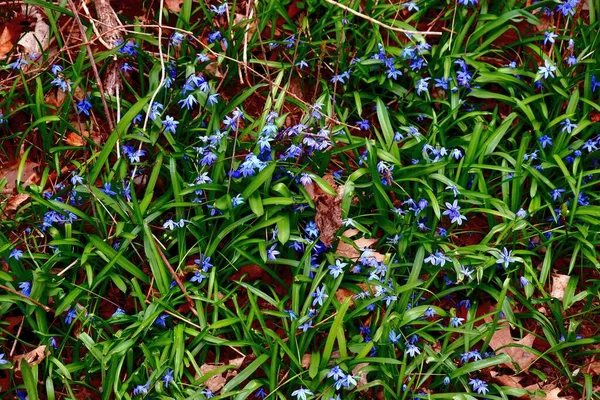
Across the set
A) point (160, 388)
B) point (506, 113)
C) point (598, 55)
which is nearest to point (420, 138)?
point (506, 113)

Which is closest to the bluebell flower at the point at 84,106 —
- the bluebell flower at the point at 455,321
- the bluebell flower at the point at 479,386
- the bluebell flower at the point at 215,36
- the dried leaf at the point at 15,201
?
the dried leaf at the point at 15,201

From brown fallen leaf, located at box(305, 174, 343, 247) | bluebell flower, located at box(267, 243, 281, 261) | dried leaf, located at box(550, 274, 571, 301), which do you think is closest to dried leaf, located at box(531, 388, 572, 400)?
dried leaf, located at box(550, 274, 571, 301)

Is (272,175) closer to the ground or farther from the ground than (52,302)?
farther from the ground

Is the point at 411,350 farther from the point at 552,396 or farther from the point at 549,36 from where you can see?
the point at 549,36

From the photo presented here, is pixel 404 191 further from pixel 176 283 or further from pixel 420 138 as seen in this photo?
pixel 176 283

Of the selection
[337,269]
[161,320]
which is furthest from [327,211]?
[161,320]

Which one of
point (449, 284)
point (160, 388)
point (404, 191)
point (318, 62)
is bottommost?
point (160, 388)
